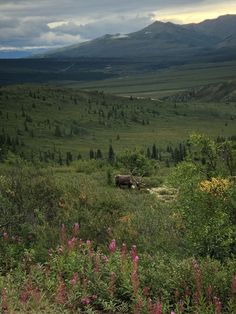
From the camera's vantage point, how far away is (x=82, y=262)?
938cm

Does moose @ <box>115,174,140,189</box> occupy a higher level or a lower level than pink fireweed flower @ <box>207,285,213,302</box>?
lower

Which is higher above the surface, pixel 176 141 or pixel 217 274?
pixel 217 274

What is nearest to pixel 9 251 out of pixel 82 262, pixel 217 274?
pixel 82 262

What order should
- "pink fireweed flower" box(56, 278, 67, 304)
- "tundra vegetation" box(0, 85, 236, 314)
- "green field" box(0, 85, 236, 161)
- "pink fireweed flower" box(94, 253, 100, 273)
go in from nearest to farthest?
1. "pink fireweed flower" box(56, 278, 67, 304)
2. "tundra vegetation" box(0, 85, 236, 314)
3. "pink fireweed flower" box(94, 253, 100, 273)
4. "green field" box(0, 85, 236, 161)

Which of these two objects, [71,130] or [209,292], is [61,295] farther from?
[71,130]

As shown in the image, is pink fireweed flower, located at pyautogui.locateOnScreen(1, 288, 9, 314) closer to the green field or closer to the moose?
the moose

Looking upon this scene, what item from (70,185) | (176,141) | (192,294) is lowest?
(176,141)

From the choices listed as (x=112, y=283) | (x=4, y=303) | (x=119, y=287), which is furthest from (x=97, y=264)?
(x=4, y=303)

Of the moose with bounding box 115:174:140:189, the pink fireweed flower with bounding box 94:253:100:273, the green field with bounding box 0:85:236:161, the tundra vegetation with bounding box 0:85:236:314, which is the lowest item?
the green field with bounding box 0:85:236:161

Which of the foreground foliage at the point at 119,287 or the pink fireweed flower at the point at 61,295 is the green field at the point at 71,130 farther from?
the pink fireweed flower at the point at 61,295

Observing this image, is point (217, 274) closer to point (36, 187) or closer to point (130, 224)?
point (130, 224)

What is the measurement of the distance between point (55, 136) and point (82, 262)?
156032 mm

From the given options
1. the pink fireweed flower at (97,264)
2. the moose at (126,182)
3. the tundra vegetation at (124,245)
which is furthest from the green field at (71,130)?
the pink fireweed flower at (97,264)

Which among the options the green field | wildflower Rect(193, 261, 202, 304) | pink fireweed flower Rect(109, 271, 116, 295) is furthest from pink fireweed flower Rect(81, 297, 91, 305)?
the green field
